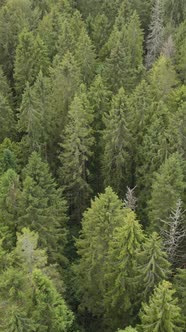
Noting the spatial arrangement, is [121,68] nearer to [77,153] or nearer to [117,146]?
[117,146]

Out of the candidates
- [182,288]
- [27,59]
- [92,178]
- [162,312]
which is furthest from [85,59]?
[162,312]

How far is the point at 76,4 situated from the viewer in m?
68.7

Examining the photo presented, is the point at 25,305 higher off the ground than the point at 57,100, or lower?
lower

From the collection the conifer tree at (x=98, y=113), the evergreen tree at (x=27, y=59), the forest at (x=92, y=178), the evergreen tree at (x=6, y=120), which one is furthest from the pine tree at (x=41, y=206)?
the evergreen tree at (x=27, y=59)

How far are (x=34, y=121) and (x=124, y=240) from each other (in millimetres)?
18309

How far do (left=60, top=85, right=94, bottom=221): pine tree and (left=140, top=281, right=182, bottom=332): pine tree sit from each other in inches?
680

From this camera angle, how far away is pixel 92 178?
45.6 meters

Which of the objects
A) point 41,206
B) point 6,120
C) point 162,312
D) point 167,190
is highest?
point 6,120

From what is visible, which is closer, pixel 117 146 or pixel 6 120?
pixel 117 146

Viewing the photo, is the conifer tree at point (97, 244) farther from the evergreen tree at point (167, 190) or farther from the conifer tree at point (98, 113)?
the conifer tree at point (98, 113)

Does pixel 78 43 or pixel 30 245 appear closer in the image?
pixel 30 245

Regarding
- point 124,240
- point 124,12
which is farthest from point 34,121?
point 124,12

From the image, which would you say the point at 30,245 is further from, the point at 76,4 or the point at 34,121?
the point at 76,4

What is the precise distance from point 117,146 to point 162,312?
1876cm
